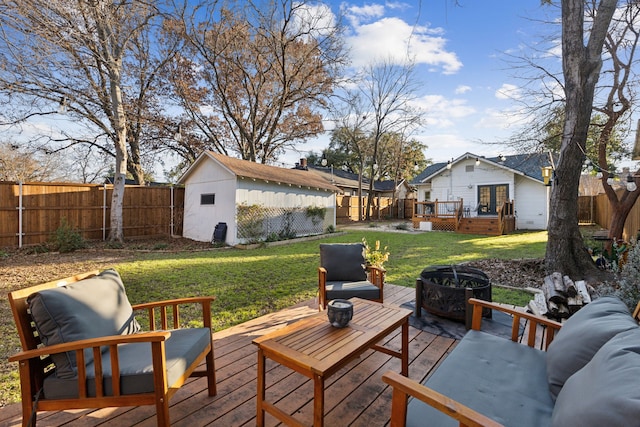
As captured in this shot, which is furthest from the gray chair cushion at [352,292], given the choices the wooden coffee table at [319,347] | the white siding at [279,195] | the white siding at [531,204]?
the white siding at [531,204]

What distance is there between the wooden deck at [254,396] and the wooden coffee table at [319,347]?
24 cm

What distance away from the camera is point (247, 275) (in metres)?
5.89

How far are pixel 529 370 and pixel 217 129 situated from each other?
60.8ft

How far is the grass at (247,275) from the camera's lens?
13.3ft

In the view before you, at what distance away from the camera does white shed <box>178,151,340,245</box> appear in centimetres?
1016

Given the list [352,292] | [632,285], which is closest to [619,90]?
[632,285]

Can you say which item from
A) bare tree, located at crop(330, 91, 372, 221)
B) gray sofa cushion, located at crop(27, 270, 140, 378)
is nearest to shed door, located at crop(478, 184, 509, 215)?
bare tree, located at crop(330, 91, 372, 221)

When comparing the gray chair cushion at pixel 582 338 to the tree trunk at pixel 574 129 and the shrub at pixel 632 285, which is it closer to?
the shrub at pixel 632 285

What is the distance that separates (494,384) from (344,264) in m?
2.36

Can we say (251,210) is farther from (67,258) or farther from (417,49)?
(417,49)

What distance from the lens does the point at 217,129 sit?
17.7 metres

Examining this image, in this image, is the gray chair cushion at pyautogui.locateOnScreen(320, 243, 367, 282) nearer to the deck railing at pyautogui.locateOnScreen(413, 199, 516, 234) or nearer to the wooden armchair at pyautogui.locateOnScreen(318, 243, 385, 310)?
the wooden armchair at pyautogui.locateOnScreen(318, 243, 385, 310)

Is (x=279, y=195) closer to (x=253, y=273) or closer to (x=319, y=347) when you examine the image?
(x=253, y=273)

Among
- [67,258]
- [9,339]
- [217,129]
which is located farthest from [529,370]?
[217,129]
